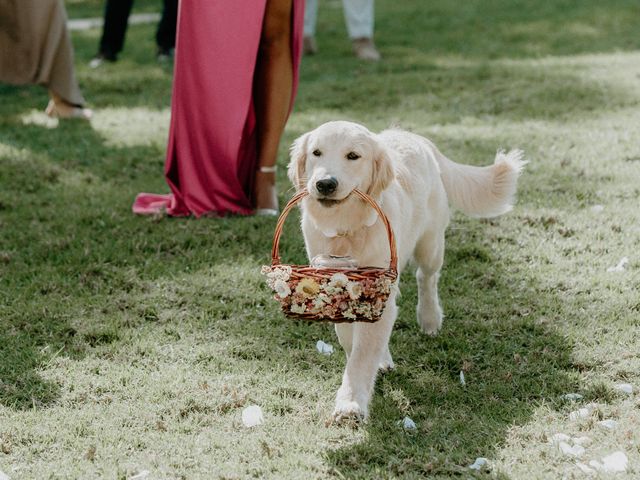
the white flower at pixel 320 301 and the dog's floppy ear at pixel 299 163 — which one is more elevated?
the dog's floppy ear at pixel 299 163

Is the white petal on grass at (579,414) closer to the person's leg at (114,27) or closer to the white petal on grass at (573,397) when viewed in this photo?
the white petal on grass at (573,397)

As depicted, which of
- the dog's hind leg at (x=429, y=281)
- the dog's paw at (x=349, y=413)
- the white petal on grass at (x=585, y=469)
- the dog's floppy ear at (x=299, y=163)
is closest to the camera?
the white petal on grass at (x=585, y=469)

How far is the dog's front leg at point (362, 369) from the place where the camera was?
3.16 metres

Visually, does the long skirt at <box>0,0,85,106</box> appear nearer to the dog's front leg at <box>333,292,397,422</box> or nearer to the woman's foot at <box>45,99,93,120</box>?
the woman's foot at <box>45,99,93,120</box>

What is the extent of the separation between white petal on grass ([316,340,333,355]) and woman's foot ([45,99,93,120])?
14.4 ft

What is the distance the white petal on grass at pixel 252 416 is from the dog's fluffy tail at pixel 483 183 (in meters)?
1.50

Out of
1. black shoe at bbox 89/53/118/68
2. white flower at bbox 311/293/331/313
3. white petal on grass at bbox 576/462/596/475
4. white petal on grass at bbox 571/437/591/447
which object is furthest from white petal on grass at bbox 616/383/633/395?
black shoe at bbox 89/53/118/68

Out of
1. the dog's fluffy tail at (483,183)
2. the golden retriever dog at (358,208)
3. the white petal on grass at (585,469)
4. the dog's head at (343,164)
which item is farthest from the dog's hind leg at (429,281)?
the white petal on grass at (585,469)

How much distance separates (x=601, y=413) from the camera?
317cm

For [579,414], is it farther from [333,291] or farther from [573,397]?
[333,291]

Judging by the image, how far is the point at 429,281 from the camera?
4.00m

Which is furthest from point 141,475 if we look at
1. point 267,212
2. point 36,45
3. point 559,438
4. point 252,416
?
point 36,45

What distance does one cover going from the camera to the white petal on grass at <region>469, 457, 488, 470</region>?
→ 2.88 metres

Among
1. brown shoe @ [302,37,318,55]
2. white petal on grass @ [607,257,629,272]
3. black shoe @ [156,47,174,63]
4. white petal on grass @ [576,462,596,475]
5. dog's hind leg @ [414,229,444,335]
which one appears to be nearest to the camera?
white petal on grass @ [576,462,596,475]
